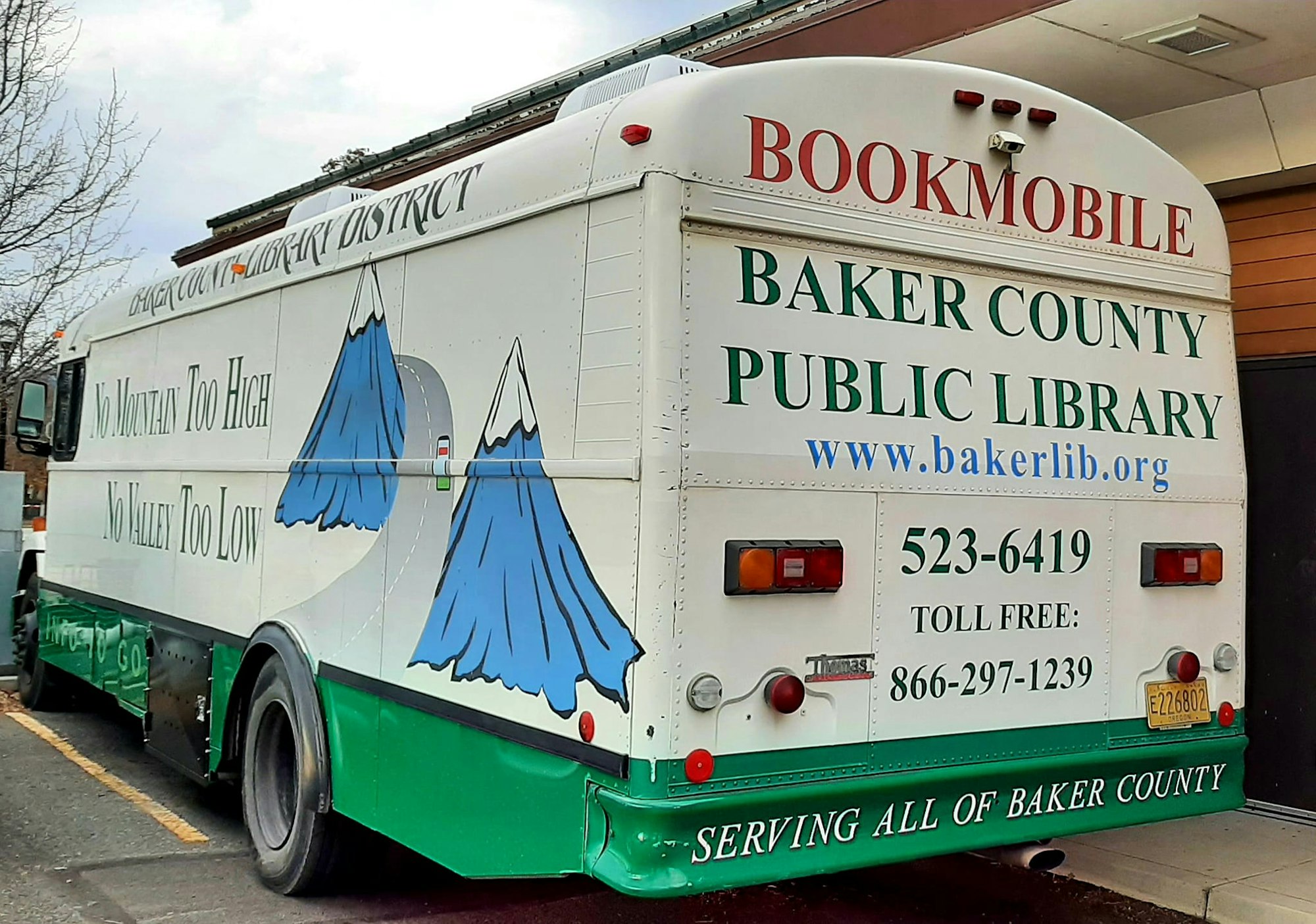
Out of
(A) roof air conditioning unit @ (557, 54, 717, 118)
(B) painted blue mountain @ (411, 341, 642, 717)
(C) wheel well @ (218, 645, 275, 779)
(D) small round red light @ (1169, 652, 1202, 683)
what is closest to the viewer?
(B) painted blue mountain @ (411, 341, 642, 717)

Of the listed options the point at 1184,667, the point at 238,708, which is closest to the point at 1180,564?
the point at 1184,667

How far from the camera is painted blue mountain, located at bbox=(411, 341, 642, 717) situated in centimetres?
409

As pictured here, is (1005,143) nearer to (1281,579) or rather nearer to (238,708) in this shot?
(1281,579)

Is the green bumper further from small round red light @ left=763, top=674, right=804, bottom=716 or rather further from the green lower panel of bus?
small round red light @ left=763, top=674, right=804, bottom=716

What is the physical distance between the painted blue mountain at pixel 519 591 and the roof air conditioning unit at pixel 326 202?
2388mm

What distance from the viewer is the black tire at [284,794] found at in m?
5.65

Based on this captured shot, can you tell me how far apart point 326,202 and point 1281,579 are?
18.1 ft

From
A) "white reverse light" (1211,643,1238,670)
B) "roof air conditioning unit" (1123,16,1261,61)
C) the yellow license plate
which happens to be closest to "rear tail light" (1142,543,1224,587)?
"white reverse light" (1211,643,1238,670)

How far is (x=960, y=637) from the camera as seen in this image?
451 centimetres

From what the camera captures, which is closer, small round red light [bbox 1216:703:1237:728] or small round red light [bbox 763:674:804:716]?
small round red light [bbox 763:674:804:716]

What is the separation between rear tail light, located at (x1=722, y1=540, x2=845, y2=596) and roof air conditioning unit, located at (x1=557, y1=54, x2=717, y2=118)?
1783 mm

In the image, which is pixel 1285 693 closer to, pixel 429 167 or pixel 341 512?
pixel 341 512

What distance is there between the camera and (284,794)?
6074 mm

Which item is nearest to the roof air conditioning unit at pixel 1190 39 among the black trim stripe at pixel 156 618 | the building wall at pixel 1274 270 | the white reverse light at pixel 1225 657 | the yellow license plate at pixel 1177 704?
the building wall at pixel 1274 270
